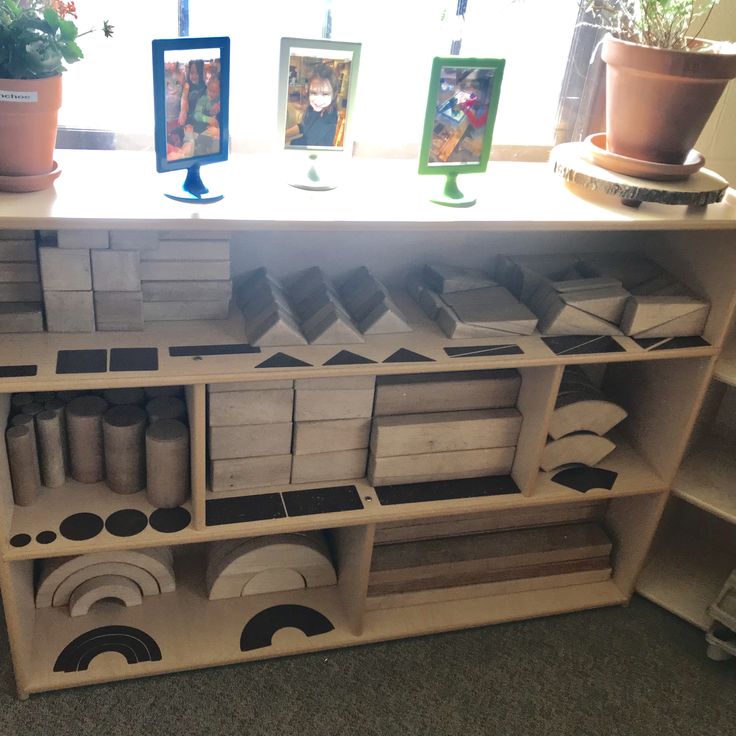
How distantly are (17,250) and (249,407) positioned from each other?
574 mm

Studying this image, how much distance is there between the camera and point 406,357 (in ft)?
5.83

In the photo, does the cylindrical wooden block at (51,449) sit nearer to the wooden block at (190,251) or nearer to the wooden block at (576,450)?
the wooden block at (190,251)

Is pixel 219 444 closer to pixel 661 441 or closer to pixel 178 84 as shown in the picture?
pixel 178 84

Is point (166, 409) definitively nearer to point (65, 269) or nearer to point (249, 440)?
point (249, 440)

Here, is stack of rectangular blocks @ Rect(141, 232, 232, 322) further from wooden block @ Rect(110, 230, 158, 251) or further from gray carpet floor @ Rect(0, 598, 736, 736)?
gray carpet floor @ Rect(0, 598, 736, 736)

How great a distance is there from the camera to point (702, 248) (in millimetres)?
1973

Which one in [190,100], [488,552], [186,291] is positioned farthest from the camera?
[488,552]

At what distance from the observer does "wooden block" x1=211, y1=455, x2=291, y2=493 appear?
1.89 meters

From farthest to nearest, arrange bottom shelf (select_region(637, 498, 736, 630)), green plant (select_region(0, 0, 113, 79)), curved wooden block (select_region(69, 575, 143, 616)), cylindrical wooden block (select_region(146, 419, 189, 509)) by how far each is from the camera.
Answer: bottom shelf (select_region(637, 498, 736, 630)), curved wooden block (select_region(69, 575, 143, 616)), cylindrical wooden block (select_region(146, 419, 189, 509)), green plant (select_region(0, 0, 113, 79))

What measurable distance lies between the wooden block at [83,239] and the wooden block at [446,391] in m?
0.69

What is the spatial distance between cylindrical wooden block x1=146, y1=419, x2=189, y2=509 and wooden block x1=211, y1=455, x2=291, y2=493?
74mm

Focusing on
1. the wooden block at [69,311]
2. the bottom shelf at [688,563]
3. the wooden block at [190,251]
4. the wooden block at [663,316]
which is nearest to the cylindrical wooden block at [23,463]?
the wooden block at [69,311]

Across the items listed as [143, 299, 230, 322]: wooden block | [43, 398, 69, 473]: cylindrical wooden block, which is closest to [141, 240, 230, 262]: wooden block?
[143, 299, 230, 322]: wooden block

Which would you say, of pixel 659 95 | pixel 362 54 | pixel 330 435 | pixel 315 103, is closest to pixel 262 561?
pixel 330 435
